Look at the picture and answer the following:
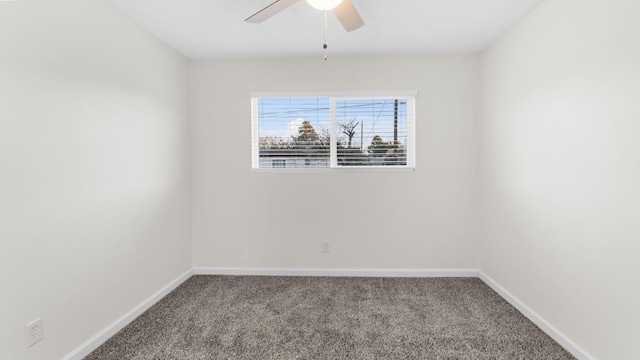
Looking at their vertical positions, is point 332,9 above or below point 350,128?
above

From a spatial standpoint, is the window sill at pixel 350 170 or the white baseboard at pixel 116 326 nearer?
the white baseboard at pixel 116 326

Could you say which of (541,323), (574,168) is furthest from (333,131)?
(541,323)

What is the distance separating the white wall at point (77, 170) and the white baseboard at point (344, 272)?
69 cm

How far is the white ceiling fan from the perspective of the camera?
5.26 ft

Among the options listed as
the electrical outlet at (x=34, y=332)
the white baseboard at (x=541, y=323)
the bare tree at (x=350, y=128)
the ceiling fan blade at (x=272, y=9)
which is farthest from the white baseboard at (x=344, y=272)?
the ceiling fan blade at (x=272, y=9)

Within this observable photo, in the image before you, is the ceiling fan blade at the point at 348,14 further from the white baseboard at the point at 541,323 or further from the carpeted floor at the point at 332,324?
the white baseboard at the point at 541,323

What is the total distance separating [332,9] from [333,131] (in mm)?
1587

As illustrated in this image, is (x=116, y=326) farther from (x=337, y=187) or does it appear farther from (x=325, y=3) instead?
(x=325, y=3)

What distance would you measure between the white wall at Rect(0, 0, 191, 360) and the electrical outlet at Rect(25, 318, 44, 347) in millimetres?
27

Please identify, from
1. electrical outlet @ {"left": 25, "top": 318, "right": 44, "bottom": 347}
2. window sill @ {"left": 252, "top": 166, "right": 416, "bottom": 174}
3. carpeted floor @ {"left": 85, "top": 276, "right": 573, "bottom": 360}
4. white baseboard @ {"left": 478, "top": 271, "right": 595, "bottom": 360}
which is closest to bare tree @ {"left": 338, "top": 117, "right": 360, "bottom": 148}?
window sill @ {"left": 252, "top": 166, "right": 416, "bottom": 174}

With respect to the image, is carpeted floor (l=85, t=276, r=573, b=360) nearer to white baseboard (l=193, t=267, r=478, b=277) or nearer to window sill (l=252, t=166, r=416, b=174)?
white baseboard (l=193, t=267, r=478, b=277)

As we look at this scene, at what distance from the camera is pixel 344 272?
3205 millimetres

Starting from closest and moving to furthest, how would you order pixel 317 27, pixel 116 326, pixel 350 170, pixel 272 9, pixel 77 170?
pixel 272 9 < pixel 77 170 < pixel 116 326 < pixel 317 27 < pixel 350 170

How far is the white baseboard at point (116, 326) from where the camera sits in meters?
1.84
